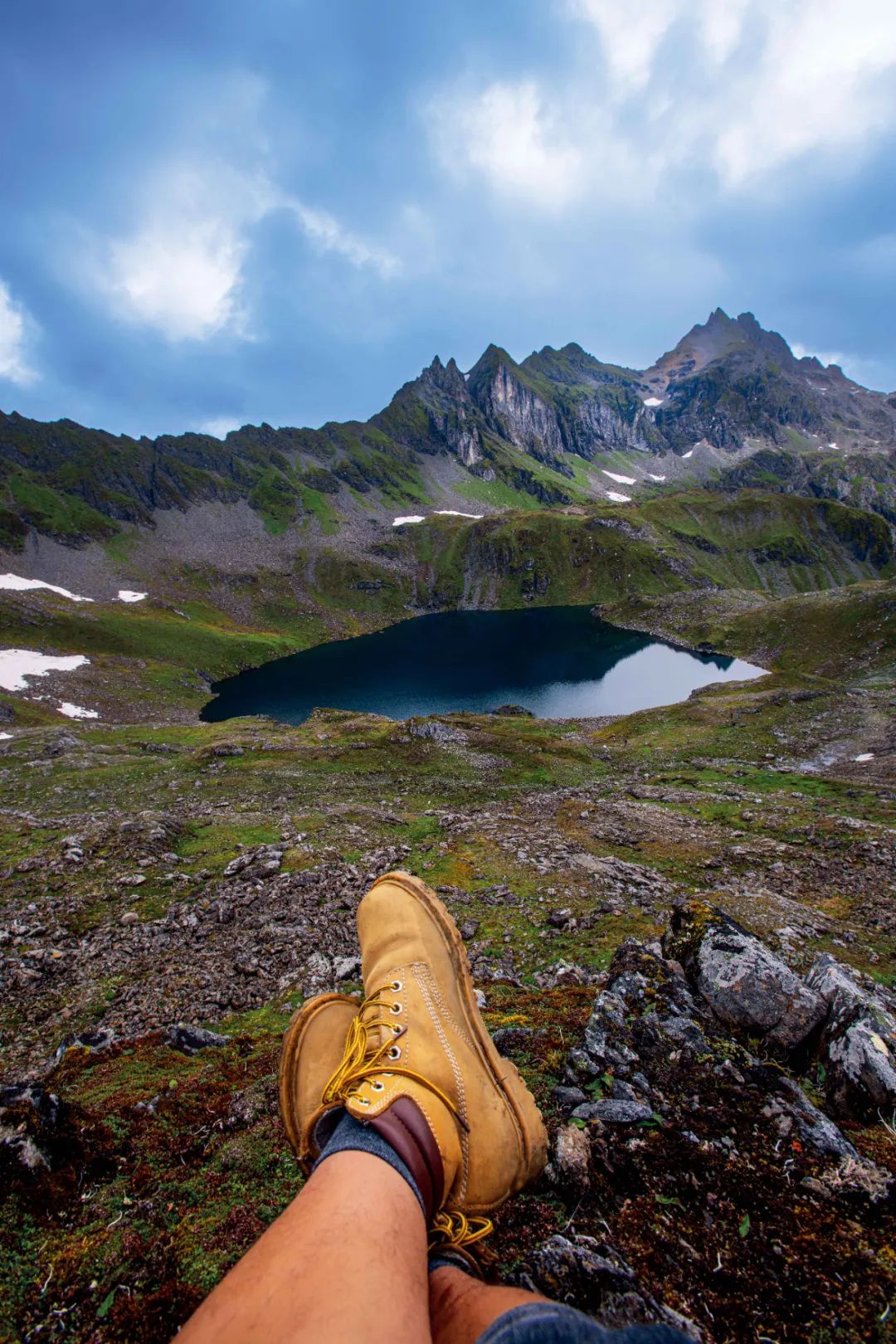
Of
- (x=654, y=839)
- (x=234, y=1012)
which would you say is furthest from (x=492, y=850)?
(x=234, y=1012)

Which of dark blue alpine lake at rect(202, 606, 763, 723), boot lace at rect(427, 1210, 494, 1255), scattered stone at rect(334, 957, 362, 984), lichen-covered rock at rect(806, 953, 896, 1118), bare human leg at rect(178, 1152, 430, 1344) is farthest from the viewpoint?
dark blue alpine lake at rect(202, 606, 763, 723)

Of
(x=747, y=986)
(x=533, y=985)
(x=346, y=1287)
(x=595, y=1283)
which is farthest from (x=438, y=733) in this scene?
(x=346, y=1287)

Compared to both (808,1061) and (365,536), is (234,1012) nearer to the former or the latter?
(808,1061)

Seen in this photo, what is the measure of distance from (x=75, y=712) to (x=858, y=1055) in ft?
269

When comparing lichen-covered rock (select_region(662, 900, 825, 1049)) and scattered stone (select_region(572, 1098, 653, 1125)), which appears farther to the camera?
lichen-covered rock (select_region(662, 900, 825, 1049))

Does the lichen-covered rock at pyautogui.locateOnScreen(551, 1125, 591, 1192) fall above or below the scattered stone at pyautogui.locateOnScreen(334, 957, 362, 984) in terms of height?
above

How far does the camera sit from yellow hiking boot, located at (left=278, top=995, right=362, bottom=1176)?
4.10 m

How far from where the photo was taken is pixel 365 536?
173 m

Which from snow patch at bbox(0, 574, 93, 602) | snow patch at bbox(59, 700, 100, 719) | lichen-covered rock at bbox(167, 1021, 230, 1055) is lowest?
snow patch at bbox(59, 700, 100, 719)

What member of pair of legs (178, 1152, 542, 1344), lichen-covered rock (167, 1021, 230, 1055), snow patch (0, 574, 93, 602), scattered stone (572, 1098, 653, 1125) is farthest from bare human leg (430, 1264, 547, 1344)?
snow patch (0, 574, 93, 602)

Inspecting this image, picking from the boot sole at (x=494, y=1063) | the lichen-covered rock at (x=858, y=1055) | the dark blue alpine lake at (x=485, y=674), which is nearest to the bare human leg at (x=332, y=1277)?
the boot sole at (x=494, y=1063)

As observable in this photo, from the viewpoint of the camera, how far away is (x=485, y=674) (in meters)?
86.8

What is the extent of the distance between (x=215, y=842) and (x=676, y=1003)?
15.2 meters

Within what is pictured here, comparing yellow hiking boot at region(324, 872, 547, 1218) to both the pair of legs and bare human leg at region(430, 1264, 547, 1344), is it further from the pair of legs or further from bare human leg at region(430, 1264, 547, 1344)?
bare human leg at region(430, 1264, 547, 1344)
